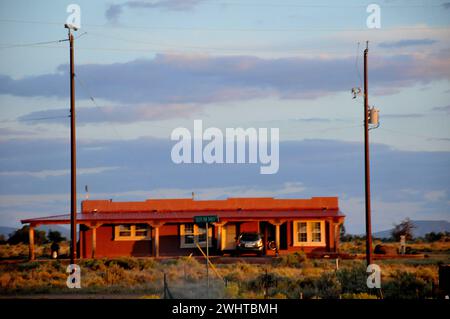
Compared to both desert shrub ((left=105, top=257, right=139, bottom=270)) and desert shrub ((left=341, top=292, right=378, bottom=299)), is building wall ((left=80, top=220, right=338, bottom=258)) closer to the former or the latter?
desert shrub ((left=105, top=257, right=139, bottom=270))

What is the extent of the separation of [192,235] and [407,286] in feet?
63.0

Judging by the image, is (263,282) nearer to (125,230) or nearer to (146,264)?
(146,264)

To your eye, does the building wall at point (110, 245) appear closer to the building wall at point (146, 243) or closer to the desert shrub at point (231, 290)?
the building wall at point (146, 243)

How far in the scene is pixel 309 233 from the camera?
47531mm

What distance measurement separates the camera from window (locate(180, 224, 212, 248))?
47.9m

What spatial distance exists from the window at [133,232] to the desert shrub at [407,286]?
18.6 metres

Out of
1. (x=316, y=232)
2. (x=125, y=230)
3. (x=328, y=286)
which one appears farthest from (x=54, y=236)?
(x=328, y=286)

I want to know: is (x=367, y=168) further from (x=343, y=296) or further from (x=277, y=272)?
(x=343, y=296)

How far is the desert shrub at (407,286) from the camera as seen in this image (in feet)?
95.3

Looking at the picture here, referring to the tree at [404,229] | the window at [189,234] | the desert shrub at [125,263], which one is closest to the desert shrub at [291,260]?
the desert shrub at [125,263]

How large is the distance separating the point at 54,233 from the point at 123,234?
29408 millimetres
